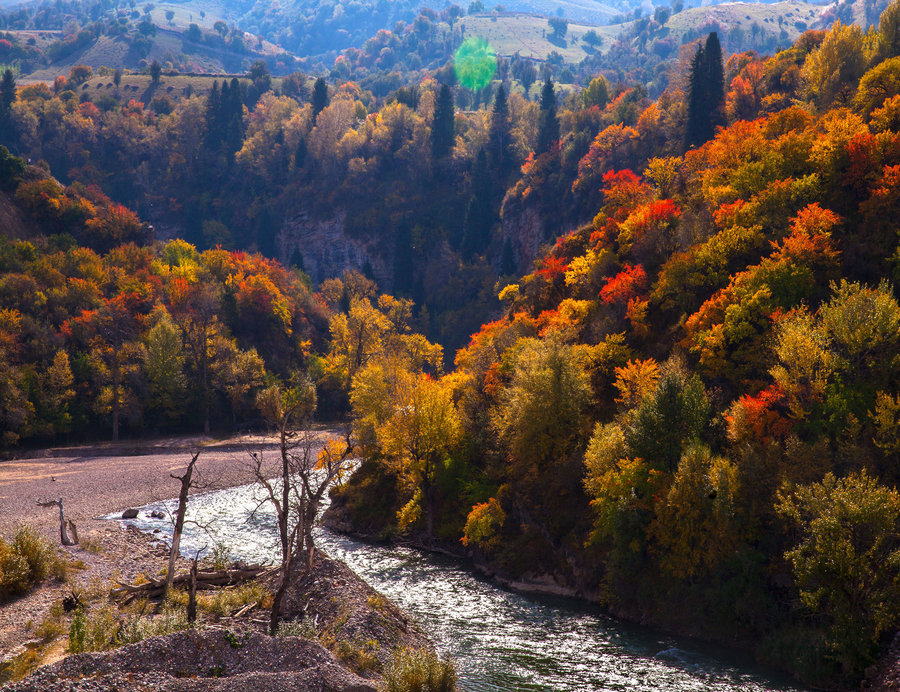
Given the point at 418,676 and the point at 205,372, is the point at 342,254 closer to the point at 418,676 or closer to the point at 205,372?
the point at 205,372

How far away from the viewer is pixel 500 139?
639 feet

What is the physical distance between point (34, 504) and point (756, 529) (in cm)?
6245

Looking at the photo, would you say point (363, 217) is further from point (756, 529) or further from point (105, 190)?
point (756, 529)

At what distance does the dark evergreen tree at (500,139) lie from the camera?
192125 millimetres

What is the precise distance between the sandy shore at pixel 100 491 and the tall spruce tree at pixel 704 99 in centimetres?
9033

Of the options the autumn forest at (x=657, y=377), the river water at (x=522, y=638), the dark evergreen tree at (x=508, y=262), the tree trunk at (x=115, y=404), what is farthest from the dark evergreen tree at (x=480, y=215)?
the river water at (x=522, y=638)

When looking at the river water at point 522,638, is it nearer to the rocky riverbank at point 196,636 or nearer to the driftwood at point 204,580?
the rocky riverbank at point 196,636

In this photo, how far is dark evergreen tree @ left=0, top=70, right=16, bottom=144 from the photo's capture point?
19100 cm

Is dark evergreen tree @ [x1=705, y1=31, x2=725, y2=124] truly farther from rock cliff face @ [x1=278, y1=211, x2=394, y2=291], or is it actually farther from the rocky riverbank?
the rocky riverbank

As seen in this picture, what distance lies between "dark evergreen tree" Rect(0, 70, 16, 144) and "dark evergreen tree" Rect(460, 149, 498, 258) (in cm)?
13344

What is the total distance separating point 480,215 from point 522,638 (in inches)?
5946

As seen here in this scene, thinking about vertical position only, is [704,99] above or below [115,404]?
above

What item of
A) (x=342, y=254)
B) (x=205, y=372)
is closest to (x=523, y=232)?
(x=342, y=254)

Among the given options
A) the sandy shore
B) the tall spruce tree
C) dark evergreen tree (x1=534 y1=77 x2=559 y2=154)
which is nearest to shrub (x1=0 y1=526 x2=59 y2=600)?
the sandy shore
